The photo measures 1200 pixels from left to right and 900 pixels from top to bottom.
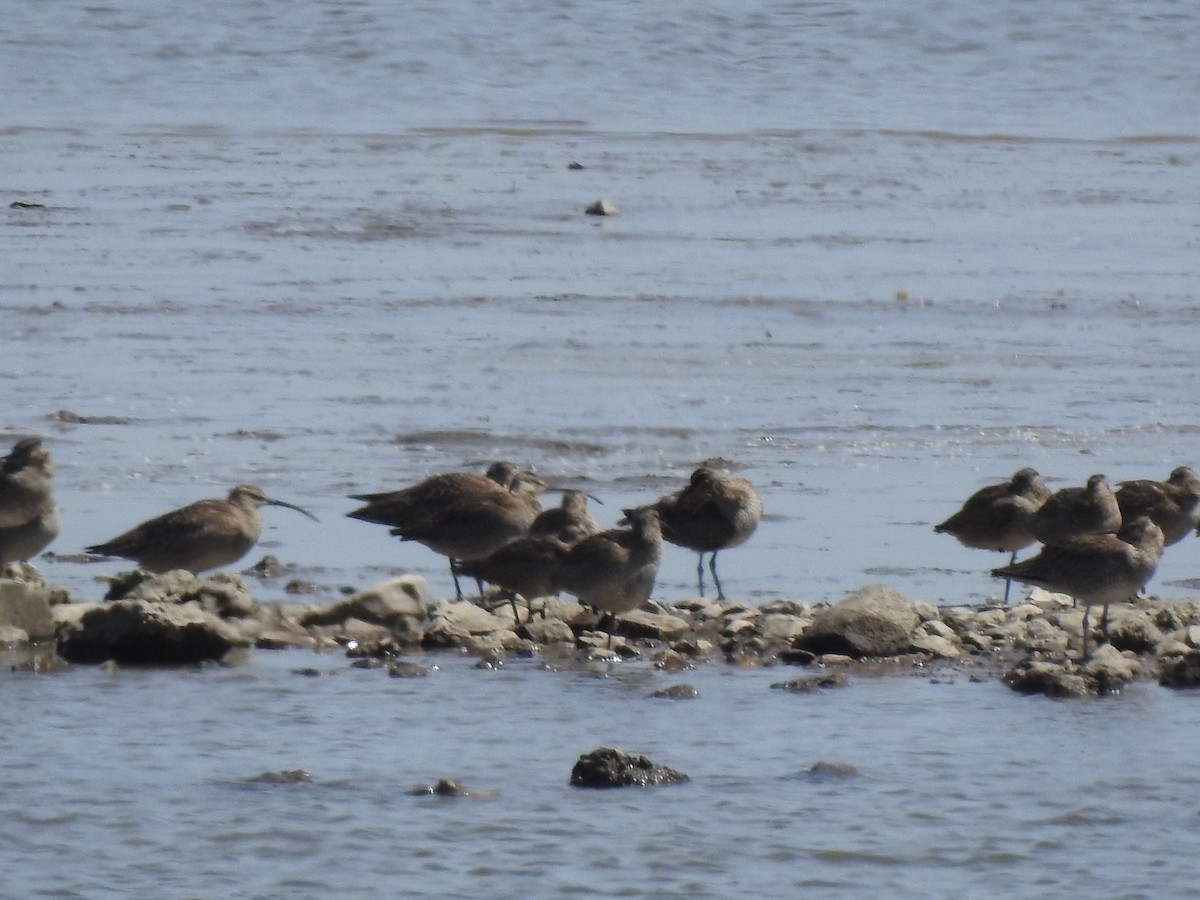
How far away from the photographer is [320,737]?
29.2 feet

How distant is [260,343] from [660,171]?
1156cm

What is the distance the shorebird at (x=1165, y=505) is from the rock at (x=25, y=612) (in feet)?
16.5

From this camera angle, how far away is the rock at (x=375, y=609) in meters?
10.6

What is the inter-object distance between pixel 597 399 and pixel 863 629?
5.60 metres

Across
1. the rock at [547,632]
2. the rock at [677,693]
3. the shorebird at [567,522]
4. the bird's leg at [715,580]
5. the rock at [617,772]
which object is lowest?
the bird's leg at [715,580]

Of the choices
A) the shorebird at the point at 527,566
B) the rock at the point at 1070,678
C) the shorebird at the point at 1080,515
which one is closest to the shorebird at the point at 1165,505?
the shorebird at the point at 1080,515

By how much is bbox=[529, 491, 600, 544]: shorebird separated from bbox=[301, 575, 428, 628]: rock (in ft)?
2.62

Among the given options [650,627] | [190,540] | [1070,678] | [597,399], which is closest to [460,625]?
[650,627]

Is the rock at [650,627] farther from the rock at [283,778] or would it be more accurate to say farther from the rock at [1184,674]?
the rock at [283,778]

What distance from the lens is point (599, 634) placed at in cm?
1072

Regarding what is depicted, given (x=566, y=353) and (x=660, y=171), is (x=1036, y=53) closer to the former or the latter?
(x=660, y=171)

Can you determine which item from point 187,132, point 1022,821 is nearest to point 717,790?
point 1022,821

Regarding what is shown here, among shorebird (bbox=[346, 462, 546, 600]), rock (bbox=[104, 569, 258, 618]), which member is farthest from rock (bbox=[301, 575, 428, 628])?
shorebird (bbox=[346, 462, 546, 600])

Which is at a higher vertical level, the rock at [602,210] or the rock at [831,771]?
the rock at [602,210]
